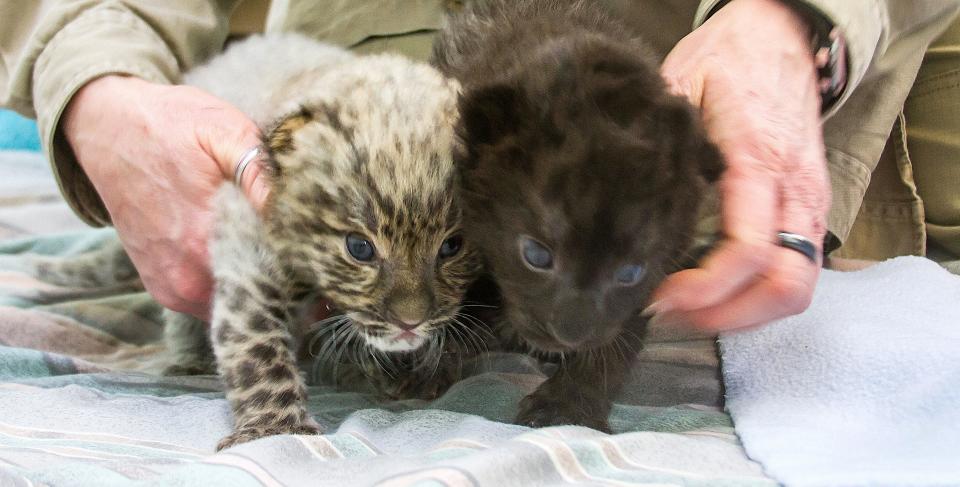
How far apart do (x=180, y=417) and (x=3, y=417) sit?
13.9 inches

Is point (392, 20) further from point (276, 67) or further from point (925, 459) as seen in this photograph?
point (925, 459)

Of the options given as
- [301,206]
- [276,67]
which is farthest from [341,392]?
[276,67]

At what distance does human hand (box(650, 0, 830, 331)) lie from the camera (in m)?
1.45

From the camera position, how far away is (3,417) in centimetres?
161

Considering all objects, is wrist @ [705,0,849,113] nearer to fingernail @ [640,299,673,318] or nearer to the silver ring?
fingernail @ [640,299,673,318]

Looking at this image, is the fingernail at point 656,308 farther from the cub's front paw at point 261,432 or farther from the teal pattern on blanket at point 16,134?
the teal pattern on blanket at point 16,134

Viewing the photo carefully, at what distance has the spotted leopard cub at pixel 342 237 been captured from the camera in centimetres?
152

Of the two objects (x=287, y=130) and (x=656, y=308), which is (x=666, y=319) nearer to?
(x=656, y=308)

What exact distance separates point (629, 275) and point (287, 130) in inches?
31.8

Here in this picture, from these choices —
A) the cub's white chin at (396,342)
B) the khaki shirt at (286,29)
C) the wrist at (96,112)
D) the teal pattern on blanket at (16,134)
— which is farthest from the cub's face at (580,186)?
the teal pattern on blanket at (16,134)

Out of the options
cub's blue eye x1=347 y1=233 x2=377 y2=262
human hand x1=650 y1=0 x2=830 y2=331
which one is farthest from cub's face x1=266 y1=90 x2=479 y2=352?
human hand x1=650 y1=0 x2=830 y2=331

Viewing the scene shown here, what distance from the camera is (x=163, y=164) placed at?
77.2 inches

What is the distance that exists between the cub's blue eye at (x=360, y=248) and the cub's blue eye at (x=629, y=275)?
0.50m

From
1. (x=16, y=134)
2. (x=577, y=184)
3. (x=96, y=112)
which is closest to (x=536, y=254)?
(x=577, y=184)
